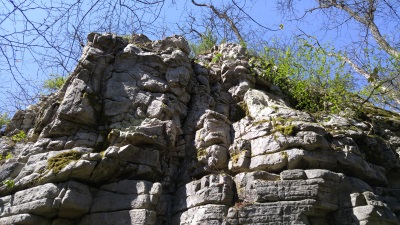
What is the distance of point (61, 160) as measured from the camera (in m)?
6.90

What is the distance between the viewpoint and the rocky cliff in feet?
20.7

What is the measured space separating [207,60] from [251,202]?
632 centimetres

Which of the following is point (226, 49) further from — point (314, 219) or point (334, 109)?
point (314, 219)

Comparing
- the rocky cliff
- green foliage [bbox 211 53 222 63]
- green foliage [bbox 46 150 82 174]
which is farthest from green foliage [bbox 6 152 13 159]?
green foliage [bbox 211 53 222 63]

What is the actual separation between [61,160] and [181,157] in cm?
257

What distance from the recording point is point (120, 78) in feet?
29.5

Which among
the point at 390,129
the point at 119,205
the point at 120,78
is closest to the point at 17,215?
the point at 119,205

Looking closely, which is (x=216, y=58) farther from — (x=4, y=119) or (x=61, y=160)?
(x=4, y=119)

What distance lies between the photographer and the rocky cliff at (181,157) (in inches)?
249

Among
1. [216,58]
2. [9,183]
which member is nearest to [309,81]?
[216,58]

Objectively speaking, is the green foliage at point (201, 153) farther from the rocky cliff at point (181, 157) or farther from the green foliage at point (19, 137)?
the green foliage at point (19, 137)

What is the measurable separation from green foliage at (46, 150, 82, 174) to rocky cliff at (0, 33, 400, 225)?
0.03 meters

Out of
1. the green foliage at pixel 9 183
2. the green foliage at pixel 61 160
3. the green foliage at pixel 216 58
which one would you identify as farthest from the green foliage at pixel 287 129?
the green foliage at pixel 9 183

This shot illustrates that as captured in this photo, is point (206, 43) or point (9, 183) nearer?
point (9, 183)
